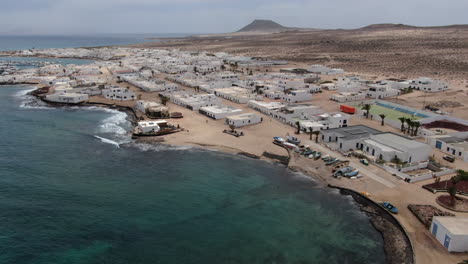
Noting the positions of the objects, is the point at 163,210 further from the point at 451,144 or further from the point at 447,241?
the point at 451,144

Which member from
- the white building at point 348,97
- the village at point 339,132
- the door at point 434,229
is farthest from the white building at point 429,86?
the door at point 434,229

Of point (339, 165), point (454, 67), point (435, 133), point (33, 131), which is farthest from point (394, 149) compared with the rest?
point (454, 67)

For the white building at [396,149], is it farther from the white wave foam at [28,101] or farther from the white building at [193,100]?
the white wave foam at [28,101]

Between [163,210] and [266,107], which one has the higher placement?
[266,107]

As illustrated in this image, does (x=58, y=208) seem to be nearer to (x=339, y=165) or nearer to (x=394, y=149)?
(x=339, y=165)

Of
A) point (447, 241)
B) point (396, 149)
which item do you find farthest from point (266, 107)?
point (447, 241)

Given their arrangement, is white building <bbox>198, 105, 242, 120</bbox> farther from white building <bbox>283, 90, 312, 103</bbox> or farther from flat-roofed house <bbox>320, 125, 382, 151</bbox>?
flat-roofed house <bbox>320, 125, 382, 151</bbox>

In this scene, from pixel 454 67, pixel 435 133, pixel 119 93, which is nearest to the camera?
pixel 435 133

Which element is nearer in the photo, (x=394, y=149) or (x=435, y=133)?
(x=394, y=149)
